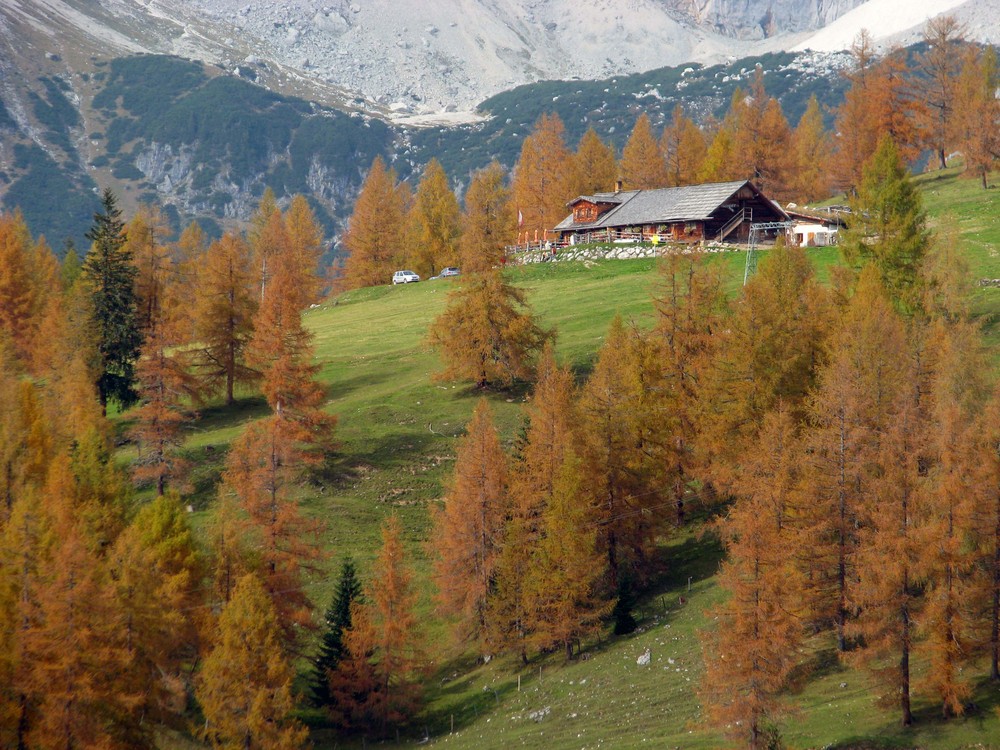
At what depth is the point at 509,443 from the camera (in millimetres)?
58562

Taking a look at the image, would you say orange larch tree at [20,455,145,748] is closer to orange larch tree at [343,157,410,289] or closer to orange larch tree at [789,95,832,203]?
orange larch tree at [343,157,410,289]

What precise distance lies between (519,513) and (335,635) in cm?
936

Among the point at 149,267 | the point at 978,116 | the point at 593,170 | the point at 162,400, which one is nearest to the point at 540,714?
the point at 162,400

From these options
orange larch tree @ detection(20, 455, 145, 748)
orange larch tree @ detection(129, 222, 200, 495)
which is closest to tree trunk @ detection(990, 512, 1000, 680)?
orange larch tree @ detection(20, 455, 145, 748)

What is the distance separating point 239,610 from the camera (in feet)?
140

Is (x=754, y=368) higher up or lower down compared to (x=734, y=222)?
lower down

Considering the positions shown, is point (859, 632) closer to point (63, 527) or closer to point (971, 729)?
point (971, 729)

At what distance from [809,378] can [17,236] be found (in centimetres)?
7109

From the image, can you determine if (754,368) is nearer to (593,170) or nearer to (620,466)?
(620,466)

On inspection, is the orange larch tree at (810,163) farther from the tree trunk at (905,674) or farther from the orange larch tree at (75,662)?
the orange larch tree at (75,662)

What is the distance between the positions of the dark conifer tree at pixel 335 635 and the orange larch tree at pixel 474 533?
3805mm

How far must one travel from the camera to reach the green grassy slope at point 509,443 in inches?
1406

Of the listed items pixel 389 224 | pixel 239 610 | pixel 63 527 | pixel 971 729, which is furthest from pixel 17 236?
pixel 971 729

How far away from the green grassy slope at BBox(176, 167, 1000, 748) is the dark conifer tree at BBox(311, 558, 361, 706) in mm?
1554
